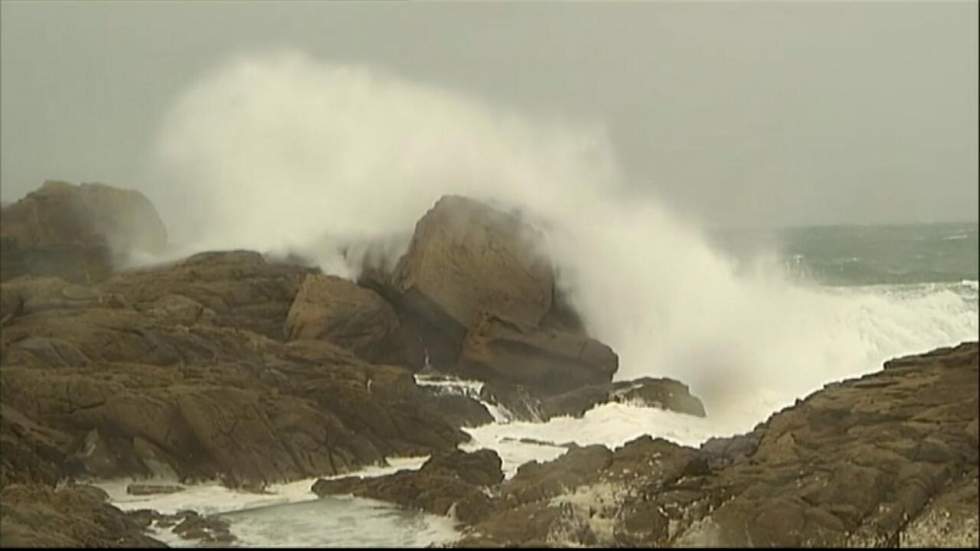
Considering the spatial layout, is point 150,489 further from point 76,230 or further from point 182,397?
point 76,230

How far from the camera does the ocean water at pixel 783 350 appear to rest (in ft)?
23.5

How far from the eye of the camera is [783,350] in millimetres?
10180

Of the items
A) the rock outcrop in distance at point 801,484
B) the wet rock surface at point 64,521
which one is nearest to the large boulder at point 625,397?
the rock outcrop in distance at point 801,484

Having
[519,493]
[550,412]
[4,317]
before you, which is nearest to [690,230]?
[550,412]

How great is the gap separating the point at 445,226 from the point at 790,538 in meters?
9.82

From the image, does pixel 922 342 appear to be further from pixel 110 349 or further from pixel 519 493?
pixel 110 349

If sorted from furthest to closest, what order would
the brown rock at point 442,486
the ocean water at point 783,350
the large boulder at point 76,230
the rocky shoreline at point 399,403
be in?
the large boulder at point 76,230 < the brown rock at point 442,486 < the ocean water at point 783,350 < the rocky shoreline at point 399,403

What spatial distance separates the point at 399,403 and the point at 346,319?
2800mm

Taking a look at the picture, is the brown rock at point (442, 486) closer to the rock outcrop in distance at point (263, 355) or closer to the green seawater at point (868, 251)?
the rock outcrop in distance at point (263, 355)

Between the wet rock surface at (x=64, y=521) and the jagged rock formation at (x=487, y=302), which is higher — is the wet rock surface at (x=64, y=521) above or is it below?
below

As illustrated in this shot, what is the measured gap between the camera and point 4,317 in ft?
42.0

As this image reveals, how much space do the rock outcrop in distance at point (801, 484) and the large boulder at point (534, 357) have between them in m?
6.31

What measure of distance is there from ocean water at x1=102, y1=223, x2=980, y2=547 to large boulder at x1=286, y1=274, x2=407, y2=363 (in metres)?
2.57

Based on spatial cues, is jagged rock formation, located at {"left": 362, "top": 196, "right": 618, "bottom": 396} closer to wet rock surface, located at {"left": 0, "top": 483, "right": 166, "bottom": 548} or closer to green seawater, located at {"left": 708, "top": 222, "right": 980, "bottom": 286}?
green seawater, located at {"left": 708, "top": 222, "right": 980, "bottom": 286}
